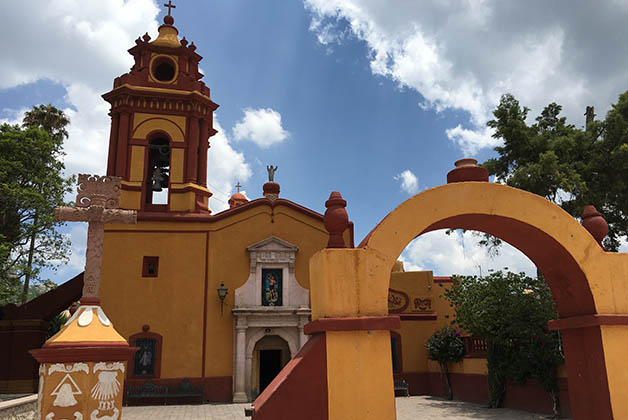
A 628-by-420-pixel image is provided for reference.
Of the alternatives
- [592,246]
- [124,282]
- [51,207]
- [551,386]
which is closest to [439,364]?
[551,386]

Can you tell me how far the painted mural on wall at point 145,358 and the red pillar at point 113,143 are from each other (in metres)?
6.09

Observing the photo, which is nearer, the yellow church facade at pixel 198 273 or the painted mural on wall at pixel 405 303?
the yellow church facade at pixel 198 273

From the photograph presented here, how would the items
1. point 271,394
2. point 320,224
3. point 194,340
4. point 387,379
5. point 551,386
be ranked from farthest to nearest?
point 320,224 → point 194,340 → point 551,386 → point 387,379 → point 271,394

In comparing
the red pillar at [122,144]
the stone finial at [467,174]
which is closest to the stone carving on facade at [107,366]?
the stone finial at [467,174]

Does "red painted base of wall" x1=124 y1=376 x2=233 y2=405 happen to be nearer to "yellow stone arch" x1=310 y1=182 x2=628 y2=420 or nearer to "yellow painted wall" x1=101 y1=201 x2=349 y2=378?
"yellow painted wall" x1=101 y1=201 x2=349 y2=378

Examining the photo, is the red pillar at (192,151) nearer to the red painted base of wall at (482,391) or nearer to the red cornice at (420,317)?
the red cornice at (420,317)

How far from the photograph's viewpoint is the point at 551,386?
10.7 metres

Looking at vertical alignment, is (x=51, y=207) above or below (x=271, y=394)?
above

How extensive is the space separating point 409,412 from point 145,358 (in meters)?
8.37

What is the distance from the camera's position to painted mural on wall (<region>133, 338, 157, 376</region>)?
15516 mm

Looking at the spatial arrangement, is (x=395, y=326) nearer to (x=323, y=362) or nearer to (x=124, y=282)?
(x=323, y=362)

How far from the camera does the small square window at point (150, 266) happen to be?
54.2ft

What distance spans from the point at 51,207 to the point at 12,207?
1.33m

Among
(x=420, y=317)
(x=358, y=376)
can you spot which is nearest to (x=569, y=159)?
(x=420, y=317)
